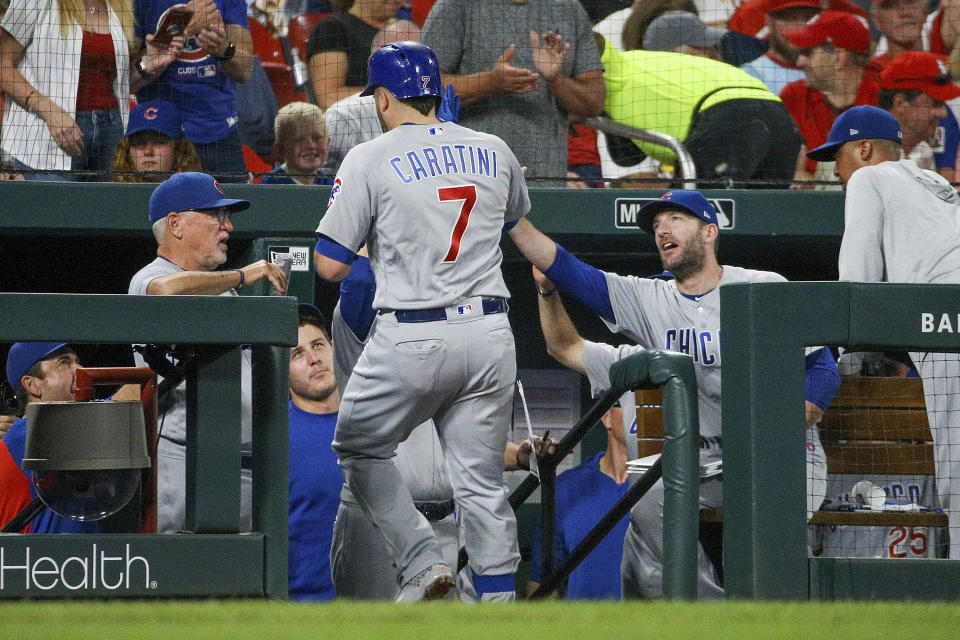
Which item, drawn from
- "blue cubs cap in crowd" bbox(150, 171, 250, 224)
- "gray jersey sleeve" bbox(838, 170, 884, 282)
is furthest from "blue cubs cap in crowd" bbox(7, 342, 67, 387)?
"gray jersey sleeve" bbox(838, 170, 884, 282)

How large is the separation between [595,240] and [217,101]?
1.94 m

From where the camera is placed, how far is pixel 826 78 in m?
6.45

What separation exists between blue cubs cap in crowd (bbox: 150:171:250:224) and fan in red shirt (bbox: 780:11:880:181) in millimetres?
3400

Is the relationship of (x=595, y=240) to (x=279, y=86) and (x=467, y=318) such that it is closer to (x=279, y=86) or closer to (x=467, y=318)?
(x=279, y=86)

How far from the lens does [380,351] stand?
3.41m

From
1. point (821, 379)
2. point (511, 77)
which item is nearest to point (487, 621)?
point (821, 379)

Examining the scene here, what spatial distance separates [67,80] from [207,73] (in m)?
0.64

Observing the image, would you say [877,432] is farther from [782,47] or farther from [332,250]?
[782,47]

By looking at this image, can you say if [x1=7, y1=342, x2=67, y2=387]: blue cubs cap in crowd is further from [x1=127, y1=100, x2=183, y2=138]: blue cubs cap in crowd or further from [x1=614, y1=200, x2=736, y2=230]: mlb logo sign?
[x1=614, y1=200, x2=736, y2=230]: mlb logo sign

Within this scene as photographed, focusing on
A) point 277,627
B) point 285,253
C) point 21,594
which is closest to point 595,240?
point 285,253

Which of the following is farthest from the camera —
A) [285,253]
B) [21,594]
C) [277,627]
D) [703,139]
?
[703,139]

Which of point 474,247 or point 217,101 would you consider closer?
point 474,247

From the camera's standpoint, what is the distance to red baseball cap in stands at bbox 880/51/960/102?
249 inches

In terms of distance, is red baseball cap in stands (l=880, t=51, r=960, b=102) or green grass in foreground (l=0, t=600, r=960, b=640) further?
red baseball cap in stands (l=880, t=51, r=960, b=102)
